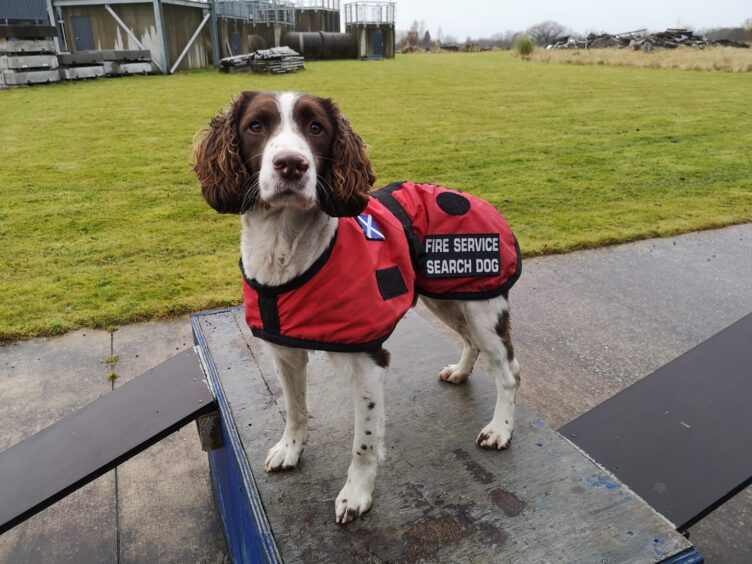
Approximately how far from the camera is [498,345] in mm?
2838

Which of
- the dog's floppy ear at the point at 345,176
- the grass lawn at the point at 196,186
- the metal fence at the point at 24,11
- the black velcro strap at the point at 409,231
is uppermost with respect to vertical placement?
the metal fence at the point at 24,11

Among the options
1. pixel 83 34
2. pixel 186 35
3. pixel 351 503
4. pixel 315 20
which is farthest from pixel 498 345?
pixel 315 20

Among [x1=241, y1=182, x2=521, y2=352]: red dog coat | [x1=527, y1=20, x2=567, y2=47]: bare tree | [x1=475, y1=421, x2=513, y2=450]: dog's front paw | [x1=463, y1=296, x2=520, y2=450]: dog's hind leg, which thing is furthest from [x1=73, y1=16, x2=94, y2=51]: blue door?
[x1=527, y1=20, x2=567, y2=47]: bare tree

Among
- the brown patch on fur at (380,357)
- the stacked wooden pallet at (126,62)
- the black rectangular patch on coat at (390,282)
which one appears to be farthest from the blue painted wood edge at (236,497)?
the stacked wooden pallet at (126,62)

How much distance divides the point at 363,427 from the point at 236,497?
71 centimetres

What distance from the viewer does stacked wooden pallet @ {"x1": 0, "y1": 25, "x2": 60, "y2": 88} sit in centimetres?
2017

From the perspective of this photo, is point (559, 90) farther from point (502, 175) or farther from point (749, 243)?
point (749, 243)

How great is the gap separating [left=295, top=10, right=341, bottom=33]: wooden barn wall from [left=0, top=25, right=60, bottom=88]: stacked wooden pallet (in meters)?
27.2

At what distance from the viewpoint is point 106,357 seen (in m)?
4.28

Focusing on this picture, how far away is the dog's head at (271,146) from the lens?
217 cm

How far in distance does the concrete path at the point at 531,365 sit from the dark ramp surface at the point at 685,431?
0.58 metres

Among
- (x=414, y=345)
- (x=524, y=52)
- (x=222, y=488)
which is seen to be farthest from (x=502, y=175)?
(x=524, y=52)

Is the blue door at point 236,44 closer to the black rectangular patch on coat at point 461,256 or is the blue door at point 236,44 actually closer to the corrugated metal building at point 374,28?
the corrugated metal building at point 374,28

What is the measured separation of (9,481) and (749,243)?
7203mm
